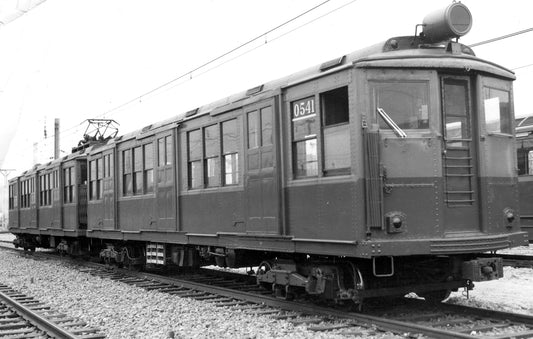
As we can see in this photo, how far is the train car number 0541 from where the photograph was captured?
765cm

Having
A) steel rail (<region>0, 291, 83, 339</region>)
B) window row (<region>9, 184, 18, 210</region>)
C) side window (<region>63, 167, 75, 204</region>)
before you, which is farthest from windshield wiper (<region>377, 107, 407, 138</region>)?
window row (<region>9, 184, 18, 210</region>)

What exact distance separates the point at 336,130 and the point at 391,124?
2.28 ft

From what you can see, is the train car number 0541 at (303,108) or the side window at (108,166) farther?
the side window at (108,166)

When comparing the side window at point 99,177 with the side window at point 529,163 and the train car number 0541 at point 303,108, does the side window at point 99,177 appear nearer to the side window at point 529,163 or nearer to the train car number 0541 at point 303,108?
the train car number 0541 at point 303,108

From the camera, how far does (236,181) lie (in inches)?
366

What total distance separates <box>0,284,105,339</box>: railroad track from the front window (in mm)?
4434

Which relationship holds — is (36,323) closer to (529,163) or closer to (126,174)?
(126,174)

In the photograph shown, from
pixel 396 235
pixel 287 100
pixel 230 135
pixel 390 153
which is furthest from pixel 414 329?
pixel 230 135

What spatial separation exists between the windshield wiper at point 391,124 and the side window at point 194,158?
4281 mm

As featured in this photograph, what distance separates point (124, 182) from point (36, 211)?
9643mm

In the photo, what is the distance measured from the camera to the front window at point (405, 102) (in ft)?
23.1

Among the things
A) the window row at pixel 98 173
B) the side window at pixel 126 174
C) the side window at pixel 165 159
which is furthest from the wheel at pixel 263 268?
the window row at pixel 98 173

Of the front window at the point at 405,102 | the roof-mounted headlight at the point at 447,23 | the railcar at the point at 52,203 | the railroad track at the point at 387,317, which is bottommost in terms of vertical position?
the railroad track at the point at 387,317

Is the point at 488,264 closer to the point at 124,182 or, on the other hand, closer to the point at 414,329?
the point at 414,329
